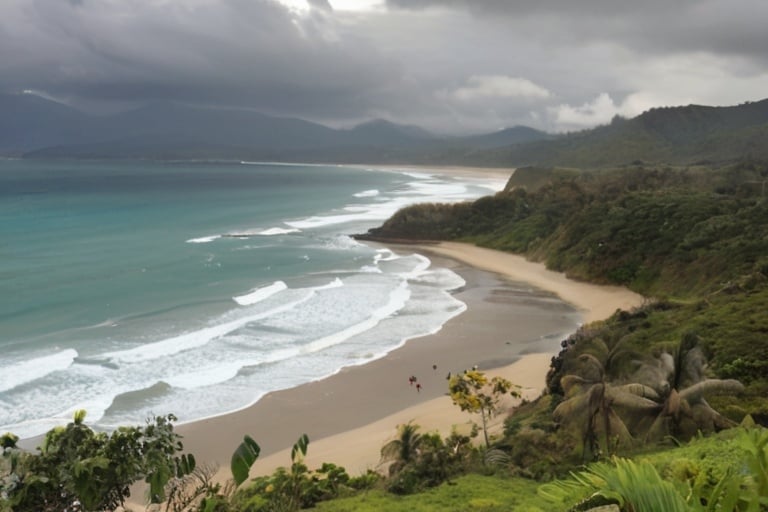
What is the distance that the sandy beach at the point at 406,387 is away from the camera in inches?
720

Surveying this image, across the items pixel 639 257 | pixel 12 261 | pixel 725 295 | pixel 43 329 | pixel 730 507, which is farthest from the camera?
pixel 12 261

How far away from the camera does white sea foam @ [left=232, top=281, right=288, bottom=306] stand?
35781 millimetres

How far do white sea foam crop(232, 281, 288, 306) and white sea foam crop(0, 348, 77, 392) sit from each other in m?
10.9

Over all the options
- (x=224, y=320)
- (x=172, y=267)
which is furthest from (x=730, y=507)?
(x=172, y=267)

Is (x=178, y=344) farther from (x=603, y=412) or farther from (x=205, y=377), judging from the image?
(x=603, y=412)

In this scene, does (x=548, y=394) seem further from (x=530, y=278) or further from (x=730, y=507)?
(x=530, y=278)

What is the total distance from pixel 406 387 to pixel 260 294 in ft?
55.8

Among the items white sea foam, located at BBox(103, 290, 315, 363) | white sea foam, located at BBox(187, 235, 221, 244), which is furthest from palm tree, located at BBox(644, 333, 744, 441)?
white sea foam, located at BBox(187, 235, 221, 244)

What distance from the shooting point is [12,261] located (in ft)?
156

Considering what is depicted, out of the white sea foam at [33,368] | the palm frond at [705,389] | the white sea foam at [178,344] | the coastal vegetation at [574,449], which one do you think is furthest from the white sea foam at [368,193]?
the palm frond at [705,389]

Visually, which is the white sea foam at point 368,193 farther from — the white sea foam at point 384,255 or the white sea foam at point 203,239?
the white sea foam at point 384,255

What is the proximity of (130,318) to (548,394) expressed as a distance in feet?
72.8

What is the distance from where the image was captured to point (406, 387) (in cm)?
2305

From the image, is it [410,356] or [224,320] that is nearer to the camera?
[410,356]
